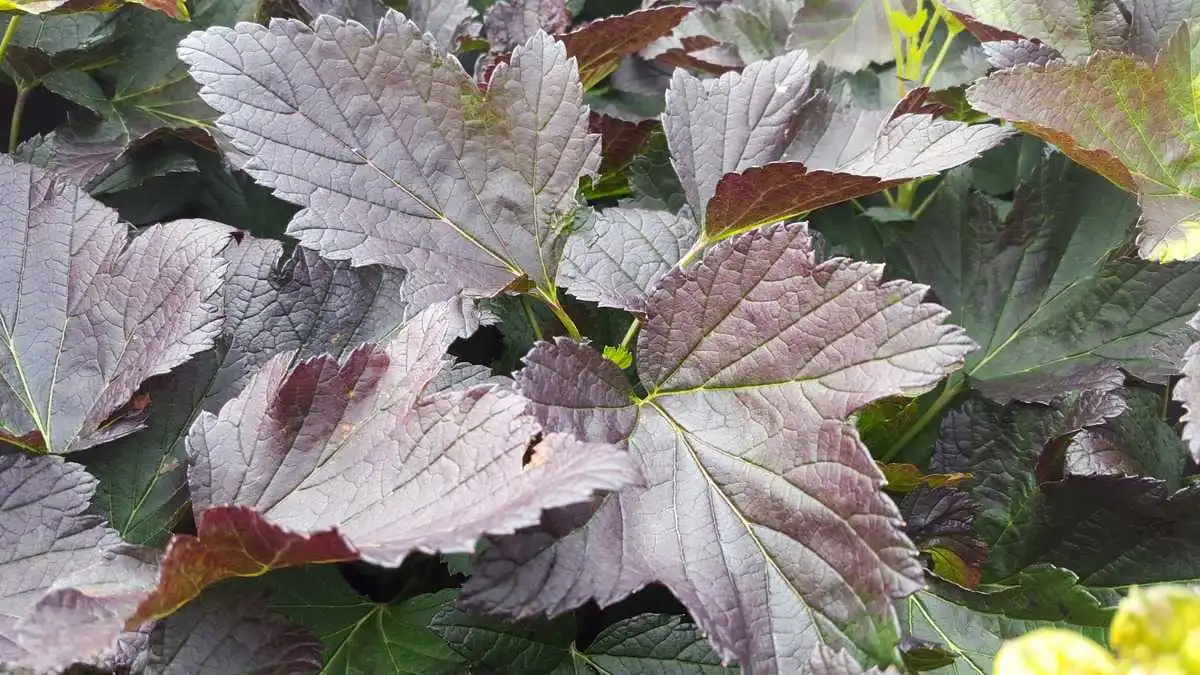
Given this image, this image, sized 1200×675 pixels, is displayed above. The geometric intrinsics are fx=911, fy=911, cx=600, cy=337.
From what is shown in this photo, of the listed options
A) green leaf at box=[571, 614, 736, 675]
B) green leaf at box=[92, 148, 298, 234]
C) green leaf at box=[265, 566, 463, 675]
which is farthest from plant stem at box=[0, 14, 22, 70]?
green leaf at box=[571, 614, 736, 675]

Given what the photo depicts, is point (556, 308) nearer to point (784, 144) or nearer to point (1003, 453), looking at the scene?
point (784, 144)

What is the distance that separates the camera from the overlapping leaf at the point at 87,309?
0.54m

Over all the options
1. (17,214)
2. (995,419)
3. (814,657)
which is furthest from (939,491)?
(17,214)

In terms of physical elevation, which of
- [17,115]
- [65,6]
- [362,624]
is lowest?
[362,624]

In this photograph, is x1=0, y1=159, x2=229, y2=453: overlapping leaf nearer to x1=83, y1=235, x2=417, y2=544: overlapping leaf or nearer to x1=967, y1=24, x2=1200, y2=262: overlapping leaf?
x1=83, y1=235, x2=417, y2=544: overlapping leaf

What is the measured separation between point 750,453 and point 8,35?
2.08 feet

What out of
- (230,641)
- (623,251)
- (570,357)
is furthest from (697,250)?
(230,641)

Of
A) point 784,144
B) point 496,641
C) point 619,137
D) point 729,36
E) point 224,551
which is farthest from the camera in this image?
point 729,36

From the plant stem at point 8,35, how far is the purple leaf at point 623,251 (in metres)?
0.45

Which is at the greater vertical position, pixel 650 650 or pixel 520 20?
pixel 520 20

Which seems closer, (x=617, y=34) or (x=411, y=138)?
(x=411, y=138)

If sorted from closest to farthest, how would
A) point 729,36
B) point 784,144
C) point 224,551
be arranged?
point 224,551, point 784,144, point 729,36

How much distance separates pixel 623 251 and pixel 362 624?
296 millimetres

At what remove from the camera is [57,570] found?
1.58ft
